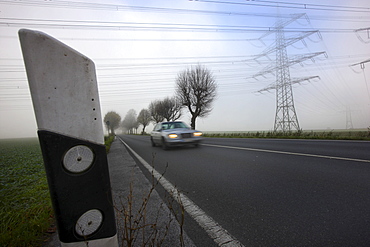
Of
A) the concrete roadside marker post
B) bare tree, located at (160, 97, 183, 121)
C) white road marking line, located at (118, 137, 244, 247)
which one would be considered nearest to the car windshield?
white road marking line, located at (118, 137, 244, 247)

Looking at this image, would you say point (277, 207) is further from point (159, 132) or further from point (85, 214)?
point (159, 132)

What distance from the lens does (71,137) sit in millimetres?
814

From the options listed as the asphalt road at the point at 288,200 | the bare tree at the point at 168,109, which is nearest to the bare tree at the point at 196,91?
the bare tree at the point at 168,109

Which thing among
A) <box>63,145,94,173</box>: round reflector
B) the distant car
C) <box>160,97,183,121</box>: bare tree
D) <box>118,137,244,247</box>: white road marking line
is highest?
<box>160,97,183,121</box>: bare tree

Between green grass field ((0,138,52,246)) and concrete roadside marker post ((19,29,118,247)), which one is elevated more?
concrete roadside marker post ((19,29,118,247))

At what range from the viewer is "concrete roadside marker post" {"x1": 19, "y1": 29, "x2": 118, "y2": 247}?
0.76m

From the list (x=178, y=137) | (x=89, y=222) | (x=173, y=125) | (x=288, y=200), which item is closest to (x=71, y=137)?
(x=89, y=222)

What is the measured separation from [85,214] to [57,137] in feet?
1.26

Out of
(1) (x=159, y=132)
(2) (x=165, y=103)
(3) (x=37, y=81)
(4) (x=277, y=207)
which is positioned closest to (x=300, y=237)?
(4) (x=277, y=207)

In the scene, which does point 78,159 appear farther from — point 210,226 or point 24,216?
point 24,216

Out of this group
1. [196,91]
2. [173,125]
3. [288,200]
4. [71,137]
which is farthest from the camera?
[196,91]

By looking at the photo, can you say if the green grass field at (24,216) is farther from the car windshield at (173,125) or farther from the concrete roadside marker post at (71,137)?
the car windshield at (173,125)

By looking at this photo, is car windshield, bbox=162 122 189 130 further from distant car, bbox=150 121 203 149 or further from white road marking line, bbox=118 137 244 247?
white road marking line, bbox=118 137 244 247

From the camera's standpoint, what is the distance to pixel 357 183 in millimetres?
2904
